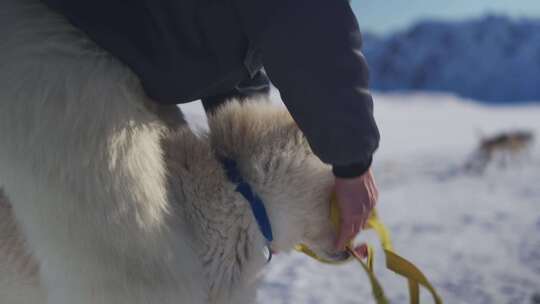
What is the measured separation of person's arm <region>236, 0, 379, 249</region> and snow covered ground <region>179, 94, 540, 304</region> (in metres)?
0.68

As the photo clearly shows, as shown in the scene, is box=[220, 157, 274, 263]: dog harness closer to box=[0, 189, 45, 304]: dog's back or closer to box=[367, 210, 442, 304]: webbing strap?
box=[367, 210, 442, 304]: webbing strap

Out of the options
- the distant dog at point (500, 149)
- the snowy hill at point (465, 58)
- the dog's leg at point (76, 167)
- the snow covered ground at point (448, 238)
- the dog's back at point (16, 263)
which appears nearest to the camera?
the dog's leg at point (76, 167)

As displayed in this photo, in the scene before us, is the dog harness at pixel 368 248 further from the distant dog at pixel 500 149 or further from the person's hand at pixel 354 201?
the distant dog at pixel 500 149

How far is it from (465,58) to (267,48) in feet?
213

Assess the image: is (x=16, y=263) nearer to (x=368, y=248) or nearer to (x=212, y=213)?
(x=212, y=213)

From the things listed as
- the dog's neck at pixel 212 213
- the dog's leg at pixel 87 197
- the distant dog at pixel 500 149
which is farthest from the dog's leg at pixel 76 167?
the distant dog at pixel 500 149

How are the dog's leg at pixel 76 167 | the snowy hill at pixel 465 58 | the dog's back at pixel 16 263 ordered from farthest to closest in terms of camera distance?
the snowy hill at pixel 465 58
the dog's back at pixel 16 263
the dog's leg at pixel 76 167

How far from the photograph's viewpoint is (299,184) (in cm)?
94

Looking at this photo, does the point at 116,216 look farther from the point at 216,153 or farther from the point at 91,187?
the point at 216,153

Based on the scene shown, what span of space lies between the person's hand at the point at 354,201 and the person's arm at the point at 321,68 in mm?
78

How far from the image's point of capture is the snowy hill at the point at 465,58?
52219mm

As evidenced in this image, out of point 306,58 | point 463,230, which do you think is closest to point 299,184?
point 306,58

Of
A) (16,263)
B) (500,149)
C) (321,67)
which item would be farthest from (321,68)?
(500,149)

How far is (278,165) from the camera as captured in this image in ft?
3.07
